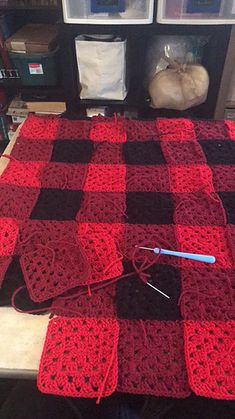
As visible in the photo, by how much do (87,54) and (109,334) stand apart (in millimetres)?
1090

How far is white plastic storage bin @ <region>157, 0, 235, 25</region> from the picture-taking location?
121cm

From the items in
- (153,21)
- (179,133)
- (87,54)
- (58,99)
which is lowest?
(58,99)

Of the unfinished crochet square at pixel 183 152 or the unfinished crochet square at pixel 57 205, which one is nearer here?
the unfinished crochet square at pixel 57 205

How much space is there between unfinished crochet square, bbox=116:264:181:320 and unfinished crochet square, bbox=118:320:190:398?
0.02 meters

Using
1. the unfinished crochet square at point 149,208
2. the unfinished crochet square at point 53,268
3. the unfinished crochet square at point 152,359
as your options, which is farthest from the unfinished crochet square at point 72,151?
the unfinished crochet square at point 152,359

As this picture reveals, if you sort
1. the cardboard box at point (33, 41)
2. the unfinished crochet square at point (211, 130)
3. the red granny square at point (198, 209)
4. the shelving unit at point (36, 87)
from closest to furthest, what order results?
the red granny square at point (198, 209), the unfinished crochet square at point (211, 130), the cardboard box at point (33, 41), the shelving unit at point (36, 87)

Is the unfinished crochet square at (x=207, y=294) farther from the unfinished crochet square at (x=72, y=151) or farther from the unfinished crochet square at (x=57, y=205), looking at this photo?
the unfinished crochet square at (x=72, y=151)

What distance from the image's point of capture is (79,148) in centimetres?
108

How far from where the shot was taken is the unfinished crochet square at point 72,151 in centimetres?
104

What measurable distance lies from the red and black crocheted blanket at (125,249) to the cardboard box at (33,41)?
0.52 m

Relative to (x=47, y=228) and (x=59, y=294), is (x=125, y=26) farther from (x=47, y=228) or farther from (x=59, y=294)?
(x=59, y=294)

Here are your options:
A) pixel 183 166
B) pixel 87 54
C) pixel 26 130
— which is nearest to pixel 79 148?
pixel 26 130

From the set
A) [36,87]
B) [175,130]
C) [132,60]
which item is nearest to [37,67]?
[36,87]

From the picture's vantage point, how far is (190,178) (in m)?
0.96
